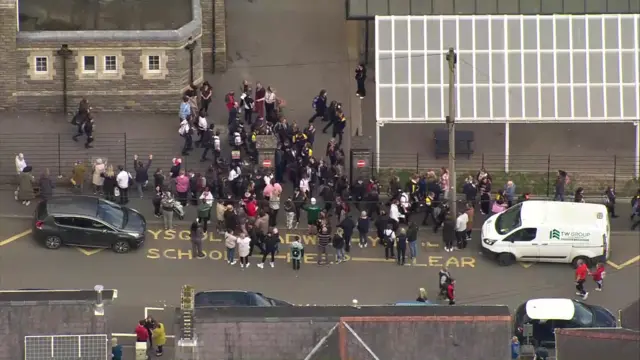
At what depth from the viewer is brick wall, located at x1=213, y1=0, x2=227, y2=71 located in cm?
8194

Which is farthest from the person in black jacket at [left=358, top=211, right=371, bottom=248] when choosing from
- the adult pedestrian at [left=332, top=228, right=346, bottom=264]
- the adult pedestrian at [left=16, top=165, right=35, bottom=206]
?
the adult pedestrian at [left=16, top=165, right=35, bottom=206]

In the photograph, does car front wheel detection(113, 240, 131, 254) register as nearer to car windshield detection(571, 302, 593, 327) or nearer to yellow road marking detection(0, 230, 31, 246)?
yellow road marking detection(0, 230, 31, 246)

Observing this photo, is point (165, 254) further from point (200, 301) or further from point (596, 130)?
point (596, 130)

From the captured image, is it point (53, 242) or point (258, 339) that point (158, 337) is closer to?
point (53, 242)

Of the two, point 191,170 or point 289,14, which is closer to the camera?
point 191,170

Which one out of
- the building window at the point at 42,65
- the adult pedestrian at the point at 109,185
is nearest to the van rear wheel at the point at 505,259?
the adult pedestrian at the point at 109,185

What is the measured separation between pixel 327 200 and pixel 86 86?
10784 mm

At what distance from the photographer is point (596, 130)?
80.6m

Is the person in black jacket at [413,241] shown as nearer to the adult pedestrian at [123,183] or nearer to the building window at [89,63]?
the adult pedestrian at [123,183]

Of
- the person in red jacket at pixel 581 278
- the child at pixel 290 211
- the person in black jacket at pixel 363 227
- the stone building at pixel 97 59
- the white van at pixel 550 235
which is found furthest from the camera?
the stone building at pixel 97 59

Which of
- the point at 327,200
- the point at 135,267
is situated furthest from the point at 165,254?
the point at 327,200

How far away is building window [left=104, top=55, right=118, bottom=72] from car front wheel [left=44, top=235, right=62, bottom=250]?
9707 millimetres

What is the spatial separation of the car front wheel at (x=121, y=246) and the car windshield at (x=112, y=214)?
0.52m

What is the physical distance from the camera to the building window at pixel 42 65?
79125 millimetres
